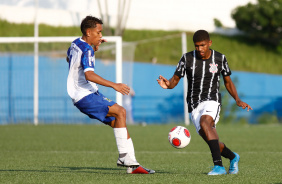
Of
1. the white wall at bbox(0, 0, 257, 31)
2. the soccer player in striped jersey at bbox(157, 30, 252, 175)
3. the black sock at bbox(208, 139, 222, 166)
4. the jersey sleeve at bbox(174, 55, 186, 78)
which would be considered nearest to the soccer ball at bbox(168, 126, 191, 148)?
the soccer player in striped jersey at bbox(157, 30, 252, 175)

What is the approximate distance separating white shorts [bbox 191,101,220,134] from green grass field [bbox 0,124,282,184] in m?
0.66

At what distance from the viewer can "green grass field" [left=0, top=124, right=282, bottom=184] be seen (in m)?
6.79

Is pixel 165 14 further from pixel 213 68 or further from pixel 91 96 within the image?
pixel 91 96

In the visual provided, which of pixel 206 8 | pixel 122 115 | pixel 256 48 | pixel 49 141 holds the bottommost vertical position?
pixel 49 141

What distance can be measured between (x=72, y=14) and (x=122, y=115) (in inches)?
1128

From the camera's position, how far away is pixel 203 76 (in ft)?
24.6

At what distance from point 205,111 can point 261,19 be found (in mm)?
28379

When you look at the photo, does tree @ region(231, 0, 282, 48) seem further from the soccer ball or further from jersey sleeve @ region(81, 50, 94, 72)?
jersey sleeve @ region(81, 50, 94, 72)

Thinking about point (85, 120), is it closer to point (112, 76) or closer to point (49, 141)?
point (112, 76)

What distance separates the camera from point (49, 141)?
13453mm

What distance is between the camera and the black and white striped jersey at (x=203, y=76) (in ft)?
24.6

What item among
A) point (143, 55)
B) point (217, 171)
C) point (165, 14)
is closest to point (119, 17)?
point (143, 55)

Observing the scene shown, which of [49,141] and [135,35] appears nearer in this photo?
[49,141]

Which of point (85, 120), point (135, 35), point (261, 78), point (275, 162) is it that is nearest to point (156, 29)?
point (135, 35)
